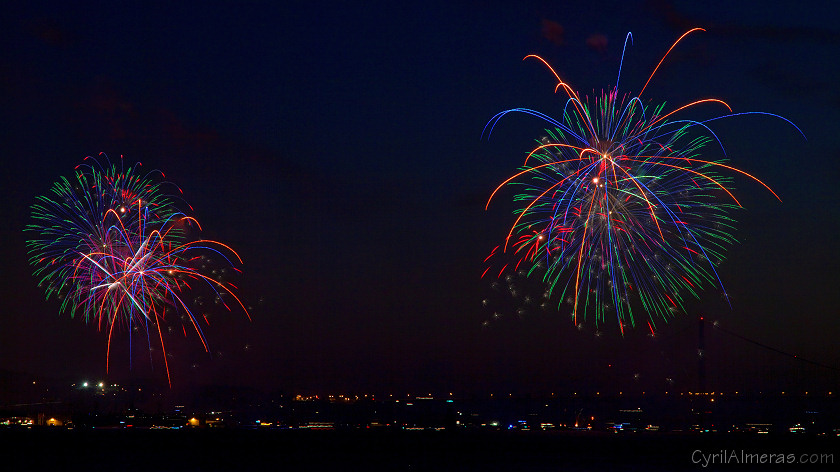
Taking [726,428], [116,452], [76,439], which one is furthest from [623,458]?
[726,428]

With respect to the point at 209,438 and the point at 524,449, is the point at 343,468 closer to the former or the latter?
the point at 524,449

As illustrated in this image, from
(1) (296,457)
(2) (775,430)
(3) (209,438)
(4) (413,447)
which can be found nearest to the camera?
→ (1) (296,457)

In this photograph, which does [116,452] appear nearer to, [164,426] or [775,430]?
[164,426]

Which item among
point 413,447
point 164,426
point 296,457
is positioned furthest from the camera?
point 164,426

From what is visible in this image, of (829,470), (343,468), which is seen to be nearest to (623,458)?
(829,470)

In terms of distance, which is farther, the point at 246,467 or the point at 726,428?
the point at 726,428

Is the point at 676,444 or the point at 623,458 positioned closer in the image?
the point at 623,458

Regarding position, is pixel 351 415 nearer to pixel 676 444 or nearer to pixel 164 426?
pixel 164 426

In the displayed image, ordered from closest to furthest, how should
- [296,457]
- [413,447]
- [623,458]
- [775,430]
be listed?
[296,457]
[623,458]
[413,447]
[775,430]

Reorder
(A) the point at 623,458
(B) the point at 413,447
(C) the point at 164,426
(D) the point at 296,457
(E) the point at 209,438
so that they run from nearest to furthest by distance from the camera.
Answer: (D) the point at 296,457 < (A) the point at 623,458 < (B) the point at 413,447 < (E) the point at 209,438 < (C) the point at 164,426
